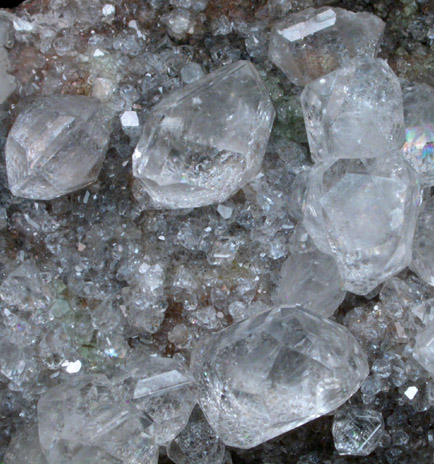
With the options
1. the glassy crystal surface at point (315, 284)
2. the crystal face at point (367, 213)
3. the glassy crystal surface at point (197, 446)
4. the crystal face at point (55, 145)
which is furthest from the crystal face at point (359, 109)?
the glassy crystal surface at point (197, 446)

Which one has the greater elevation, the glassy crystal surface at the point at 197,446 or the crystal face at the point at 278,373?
the crystal face at the point at 278,373

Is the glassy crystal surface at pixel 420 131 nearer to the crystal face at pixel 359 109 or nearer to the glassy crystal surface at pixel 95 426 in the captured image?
the crystal face at pixel 359 109

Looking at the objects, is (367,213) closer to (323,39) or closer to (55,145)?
(323,39)

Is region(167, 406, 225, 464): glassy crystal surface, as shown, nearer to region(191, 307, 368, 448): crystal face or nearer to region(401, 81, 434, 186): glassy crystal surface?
region(191, 307, 368, 448): crystal face

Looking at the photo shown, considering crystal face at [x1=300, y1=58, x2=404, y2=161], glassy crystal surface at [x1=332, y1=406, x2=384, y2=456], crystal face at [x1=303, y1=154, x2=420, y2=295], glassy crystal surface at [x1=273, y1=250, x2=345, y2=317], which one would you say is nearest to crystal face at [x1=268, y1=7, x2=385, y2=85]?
crystal face at [x1=300, y1=58, x2=404, y2=161]

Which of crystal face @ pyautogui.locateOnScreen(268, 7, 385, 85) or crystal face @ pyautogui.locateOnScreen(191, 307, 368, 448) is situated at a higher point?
crystal face @ pyautogui.locateOnScreen(268, 7, 385, 85)

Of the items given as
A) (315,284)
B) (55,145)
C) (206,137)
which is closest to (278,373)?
(315,284)
